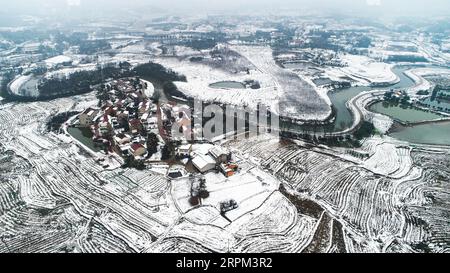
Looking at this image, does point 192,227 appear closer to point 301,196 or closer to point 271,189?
point 271,189

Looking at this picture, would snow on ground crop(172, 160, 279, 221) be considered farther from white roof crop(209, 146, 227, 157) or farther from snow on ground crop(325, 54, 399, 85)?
snow on ground crop(325, 54, 399, 85)

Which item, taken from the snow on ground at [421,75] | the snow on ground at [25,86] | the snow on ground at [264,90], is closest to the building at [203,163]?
the snow on ground at [264,90]

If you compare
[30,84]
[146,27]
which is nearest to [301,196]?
[30,84]

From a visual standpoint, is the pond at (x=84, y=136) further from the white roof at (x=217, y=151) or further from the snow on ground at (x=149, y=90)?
the snow on ground at (x=149, y=90)

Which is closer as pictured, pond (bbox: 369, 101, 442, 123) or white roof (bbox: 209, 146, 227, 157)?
white roof (bbox: 209, 146, 227, 157)

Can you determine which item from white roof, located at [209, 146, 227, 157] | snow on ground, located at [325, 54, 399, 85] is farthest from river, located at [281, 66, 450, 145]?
snow on ground, located at [325, 54, 399, 85]
